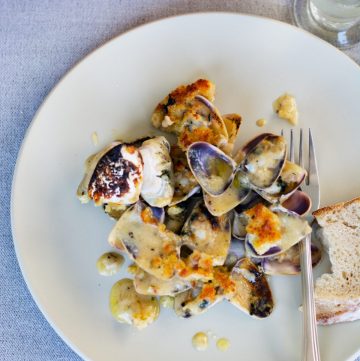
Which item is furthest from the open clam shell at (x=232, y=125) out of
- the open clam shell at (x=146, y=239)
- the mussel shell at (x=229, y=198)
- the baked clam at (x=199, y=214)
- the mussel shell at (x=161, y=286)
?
the mussel shell at (x=161, y=286)

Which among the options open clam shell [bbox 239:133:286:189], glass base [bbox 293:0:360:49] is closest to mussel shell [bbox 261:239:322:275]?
open clam shell [bbox 239:133:286:189]

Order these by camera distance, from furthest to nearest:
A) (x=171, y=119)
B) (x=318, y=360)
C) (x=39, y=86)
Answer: (x=39, y=86)
(x=171, y=119)
(x=318, y=360)

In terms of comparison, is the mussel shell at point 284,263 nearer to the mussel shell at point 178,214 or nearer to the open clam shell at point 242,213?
the open clam shell at point 242,213

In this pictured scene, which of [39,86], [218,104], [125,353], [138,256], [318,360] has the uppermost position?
[39,86]

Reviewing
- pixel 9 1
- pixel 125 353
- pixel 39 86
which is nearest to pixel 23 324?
pixel 125 353

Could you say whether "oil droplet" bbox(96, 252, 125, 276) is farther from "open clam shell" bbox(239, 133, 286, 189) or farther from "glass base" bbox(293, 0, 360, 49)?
"glass base" bbox(293, 0, 360, 49)

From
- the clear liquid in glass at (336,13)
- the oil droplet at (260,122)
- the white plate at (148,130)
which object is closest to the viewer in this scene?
the white plate at (148,130)

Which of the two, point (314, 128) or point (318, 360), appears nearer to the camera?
point (318, 360)

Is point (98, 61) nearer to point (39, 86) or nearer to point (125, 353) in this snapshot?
point (39, 86)
